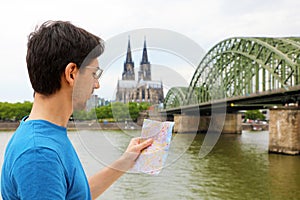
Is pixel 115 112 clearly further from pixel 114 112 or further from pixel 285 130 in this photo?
pixel 285 130

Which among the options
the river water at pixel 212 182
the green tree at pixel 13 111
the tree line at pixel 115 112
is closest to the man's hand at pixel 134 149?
the tree line at pixel 115 112

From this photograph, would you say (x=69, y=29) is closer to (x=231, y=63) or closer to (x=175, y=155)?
(x=175, y=155)

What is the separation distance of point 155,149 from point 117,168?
0.28m

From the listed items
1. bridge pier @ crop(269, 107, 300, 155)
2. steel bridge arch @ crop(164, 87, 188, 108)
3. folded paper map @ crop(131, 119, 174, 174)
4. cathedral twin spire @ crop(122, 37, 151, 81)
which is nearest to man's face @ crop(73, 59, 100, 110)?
folded paper map @ crop(131, 119, 174, 174)

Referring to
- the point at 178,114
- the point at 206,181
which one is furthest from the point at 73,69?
the point at 206,181

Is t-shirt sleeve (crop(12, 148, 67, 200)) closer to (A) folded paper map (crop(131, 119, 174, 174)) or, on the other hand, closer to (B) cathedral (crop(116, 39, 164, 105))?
(A) folded paper map (crop(131, 119, 174, 174))

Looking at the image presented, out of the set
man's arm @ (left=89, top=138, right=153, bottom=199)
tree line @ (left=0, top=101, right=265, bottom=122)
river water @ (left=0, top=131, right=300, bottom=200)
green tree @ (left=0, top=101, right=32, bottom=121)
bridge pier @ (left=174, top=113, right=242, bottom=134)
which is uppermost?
green tree @ (left=0, top=101, right=32, bottom=121)

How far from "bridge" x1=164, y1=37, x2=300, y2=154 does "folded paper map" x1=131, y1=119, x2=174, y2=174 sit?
0.75 ft

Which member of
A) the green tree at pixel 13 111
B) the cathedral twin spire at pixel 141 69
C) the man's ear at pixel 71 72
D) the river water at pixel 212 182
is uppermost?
the green tree at pixel 13 111

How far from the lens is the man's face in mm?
1392

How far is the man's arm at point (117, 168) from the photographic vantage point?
1906 mm

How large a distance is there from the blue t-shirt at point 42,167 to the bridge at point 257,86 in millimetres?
873

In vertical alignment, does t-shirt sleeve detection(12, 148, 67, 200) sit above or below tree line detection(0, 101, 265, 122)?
below

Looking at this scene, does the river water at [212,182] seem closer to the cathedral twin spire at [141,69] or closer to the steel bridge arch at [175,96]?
the steel bridge arch at [175,96]
